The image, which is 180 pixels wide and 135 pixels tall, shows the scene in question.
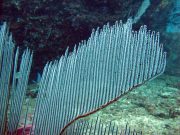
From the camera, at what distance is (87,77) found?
2594 millimetres

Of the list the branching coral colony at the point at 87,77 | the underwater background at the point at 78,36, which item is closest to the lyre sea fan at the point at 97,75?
the branching coral colony at the point at 87,77

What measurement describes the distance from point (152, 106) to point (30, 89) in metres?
3.57

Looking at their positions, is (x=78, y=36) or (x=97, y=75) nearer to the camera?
(x=97, y=75)

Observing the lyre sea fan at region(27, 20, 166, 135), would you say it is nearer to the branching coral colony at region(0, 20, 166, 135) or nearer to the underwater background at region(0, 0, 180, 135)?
the branching coral colony at region(0, 20, 166, 135)

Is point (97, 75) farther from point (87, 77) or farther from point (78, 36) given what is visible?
point (78, 36)

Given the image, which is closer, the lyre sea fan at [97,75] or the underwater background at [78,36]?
the lyre sea fan at [97,75]

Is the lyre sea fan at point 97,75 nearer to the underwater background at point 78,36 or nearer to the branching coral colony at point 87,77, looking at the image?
the branching coral colony at point 87,77

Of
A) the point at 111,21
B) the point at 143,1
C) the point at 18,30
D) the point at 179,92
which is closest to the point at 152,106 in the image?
the point at 179,92

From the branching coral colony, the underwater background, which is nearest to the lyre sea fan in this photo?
the branching coral colony

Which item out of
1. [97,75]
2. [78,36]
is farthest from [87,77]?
[78,36]

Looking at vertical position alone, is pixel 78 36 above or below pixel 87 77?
above

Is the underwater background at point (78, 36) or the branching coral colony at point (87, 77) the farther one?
the underwater background at point (78, 36)

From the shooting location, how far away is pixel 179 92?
8.19 meters

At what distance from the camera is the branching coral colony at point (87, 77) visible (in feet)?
7.94
